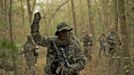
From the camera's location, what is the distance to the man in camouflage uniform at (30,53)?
15180 millimetres

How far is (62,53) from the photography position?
20.9 ft

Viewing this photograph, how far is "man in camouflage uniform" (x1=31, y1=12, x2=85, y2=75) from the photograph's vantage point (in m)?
6.34

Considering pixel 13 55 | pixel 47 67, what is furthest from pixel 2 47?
pixel 47 67

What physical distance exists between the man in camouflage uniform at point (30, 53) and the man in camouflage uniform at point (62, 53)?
8658 millimetres

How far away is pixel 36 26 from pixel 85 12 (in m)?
37.1

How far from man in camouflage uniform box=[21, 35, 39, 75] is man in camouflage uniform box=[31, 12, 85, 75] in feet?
28.4

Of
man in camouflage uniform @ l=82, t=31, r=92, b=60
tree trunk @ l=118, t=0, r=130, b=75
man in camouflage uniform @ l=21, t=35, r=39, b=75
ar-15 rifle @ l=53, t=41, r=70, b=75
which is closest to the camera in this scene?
ar-15 rifle @ l=53, t=41, r=70, b=75

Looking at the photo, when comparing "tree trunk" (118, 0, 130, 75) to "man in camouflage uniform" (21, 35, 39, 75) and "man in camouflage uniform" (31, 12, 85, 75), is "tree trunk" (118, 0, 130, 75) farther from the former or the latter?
"man in camouflage uniform" (21, 35, 39, 75)

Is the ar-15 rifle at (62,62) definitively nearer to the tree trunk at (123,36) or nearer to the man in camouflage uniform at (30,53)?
the tree trunk at (123,36)

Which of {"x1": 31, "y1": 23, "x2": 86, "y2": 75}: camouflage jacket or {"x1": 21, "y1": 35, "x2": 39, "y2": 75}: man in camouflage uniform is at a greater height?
{"x1": 31, "y1": 23, "x2": 86, "y2": 75}: camouflage jacket

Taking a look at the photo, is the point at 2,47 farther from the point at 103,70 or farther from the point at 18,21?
the point at 18,21

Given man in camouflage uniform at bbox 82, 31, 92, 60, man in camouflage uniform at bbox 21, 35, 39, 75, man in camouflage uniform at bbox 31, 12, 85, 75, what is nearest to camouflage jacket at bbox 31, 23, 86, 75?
man in camouflage uniform at bbox 31, 12, 85, 75

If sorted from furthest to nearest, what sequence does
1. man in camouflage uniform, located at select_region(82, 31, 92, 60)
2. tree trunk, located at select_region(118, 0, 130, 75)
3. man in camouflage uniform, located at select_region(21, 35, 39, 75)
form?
man in camouflage uniform, located at select_region(82, 31, 92, 60) → man in camouflage uniform, located at select_region(21, 35, 39, 75) → tree trunk, located at select_region(118, 0, 130, 75)

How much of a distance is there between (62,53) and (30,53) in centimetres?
928
